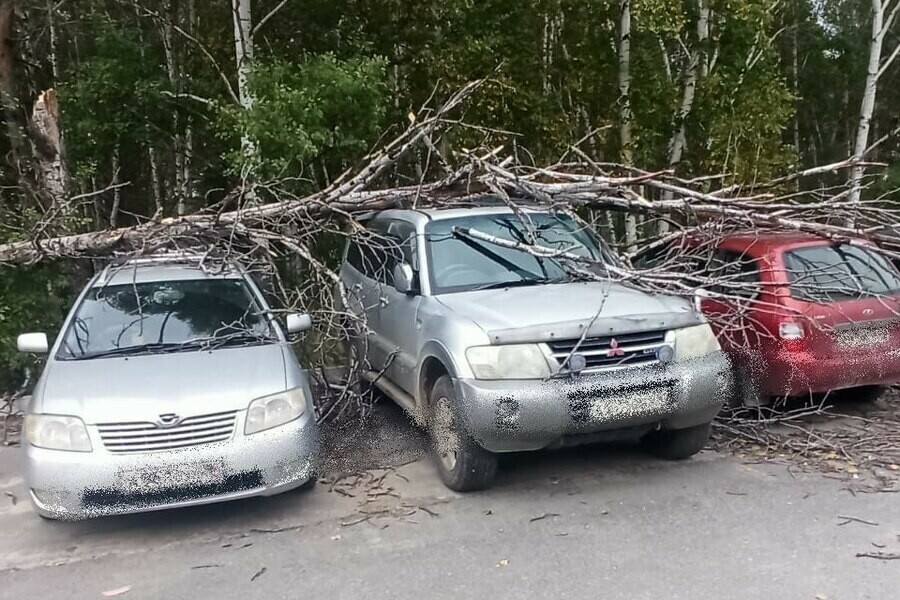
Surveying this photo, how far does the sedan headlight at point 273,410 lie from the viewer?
493 centimetres

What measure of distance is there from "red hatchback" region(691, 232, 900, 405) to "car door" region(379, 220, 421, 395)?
225 cm

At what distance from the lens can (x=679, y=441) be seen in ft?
19.0

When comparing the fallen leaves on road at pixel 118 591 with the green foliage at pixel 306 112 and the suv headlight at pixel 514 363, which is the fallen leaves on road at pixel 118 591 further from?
the green foliage at pixel 306 112

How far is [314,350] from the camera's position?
714 cm

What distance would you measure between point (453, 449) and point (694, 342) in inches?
70.0

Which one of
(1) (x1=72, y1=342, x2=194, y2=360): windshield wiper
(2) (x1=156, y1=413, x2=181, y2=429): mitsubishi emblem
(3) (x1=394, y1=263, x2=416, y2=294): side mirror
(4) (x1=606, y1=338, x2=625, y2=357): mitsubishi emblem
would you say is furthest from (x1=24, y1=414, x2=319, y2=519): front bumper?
(4) (x1=606, y1=338, x2=625, y2=357): mitsubishi emblem

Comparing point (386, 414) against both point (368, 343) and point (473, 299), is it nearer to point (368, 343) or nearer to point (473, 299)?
point (368, 343)

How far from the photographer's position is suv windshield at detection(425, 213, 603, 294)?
240 inches

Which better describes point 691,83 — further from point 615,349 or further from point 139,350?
point 139,350

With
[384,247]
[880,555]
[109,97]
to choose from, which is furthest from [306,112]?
[880,555]

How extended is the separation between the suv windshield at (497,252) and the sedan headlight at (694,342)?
1111 millimetres

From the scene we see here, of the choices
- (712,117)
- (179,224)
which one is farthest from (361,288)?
(712,117)

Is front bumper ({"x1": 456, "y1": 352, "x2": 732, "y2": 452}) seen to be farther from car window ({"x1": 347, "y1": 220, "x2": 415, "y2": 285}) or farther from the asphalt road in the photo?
car window ({"x1": 347, "y1": 220, "x2": 415, "y2": 285})

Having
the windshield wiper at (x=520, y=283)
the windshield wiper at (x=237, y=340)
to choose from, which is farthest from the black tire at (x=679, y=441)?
the windshield wiper at (x=237, y=340)
